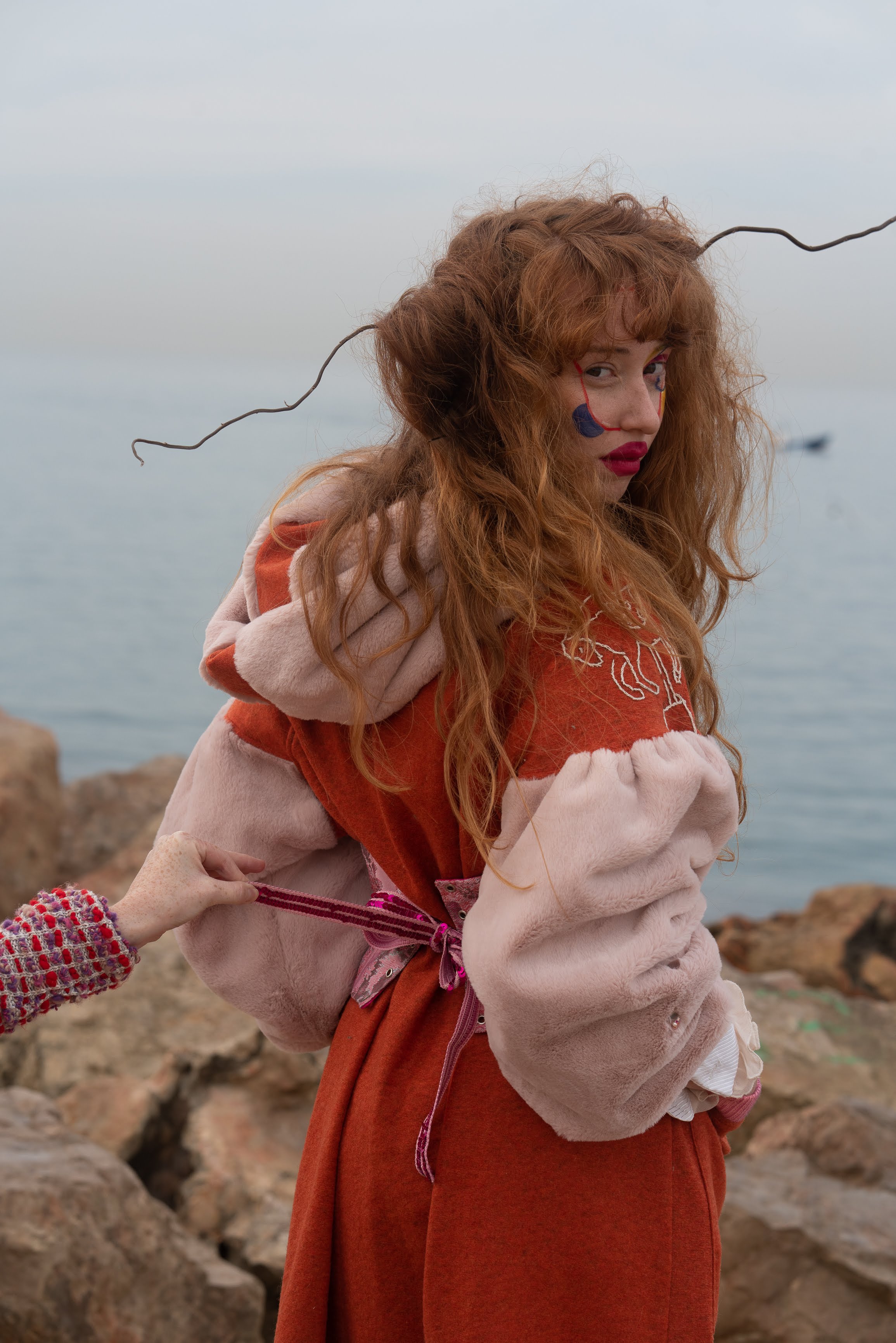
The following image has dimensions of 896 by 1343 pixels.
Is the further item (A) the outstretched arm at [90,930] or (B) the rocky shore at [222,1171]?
(B) the rocky shore at [222,1171]

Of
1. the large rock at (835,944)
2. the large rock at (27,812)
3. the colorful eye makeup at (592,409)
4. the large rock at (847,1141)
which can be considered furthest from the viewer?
the large rock at (835,944)

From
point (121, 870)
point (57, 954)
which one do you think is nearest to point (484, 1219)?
point (57, 954)

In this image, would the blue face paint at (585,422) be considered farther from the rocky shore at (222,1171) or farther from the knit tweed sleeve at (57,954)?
the rocky shore at (222,1171)

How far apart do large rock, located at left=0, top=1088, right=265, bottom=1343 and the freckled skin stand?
31.9 inches

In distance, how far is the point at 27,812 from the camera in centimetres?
428

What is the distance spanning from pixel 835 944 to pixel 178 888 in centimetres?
386

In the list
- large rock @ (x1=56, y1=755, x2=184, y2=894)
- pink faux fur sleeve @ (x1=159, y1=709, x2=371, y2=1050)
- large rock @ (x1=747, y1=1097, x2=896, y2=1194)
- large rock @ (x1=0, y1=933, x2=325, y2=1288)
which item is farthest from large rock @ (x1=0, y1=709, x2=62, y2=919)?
pink faux fur sleeve @ (x1=159, y1=709, x2=371, y2=1050)

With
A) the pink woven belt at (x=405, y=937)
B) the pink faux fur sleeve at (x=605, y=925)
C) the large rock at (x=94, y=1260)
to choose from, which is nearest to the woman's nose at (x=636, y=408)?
the pink faux fur sleeve at (x=605, y=925)

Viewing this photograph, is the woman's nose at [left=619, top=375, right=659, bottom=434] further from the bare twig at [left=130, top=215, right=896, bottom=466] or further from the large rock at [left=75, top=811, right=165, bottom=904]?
the large rock at [left=75, top=811, right=165, bottom=904]

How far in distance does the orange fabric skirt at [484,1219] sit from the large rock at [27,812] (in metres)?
2.89

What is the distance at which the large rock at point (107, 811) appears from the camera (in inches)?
184

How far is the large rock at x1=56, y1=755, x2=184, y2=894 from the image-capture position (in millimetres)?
4676

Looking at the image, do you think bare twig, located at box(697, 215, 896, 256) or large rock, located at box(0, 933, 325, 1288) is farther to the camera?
large rock, located at box(0, 933, 325, 1288)

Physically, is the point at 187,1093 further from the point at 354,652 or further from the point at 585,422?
the point at 585,422
